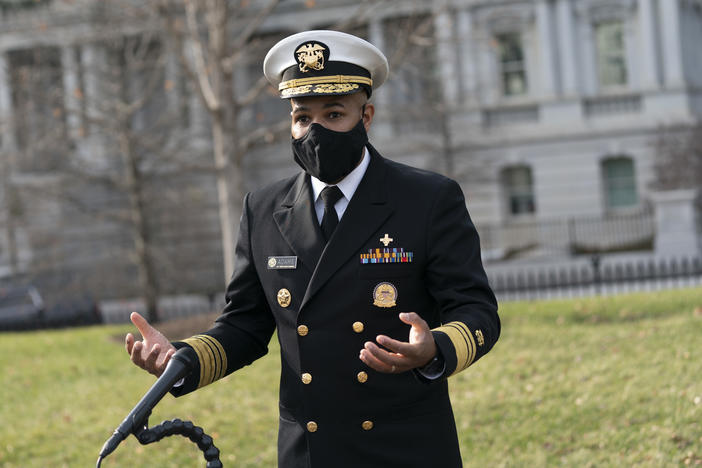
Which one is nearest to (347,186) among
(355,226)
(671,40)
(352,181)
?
(352,181)

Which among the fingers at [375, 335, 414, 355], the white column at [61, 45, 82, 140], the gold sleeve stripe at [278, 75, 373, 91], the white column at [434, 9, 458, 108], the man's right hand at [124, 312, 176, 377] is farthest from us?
the white column at [434, 9, 458, 108]

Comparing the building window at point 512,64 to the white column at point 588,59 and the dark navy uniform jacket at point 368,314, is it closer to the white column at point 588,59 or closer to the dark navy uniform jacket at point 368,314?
the white column at point 588,59

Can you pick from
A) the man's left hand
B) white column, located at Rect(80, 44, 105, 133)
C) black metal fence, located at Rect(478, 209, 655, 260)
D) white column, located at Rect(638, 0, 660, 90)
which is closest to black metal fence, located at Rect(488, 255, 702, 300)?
white column, located at Rect(80, 44, 105, 133)

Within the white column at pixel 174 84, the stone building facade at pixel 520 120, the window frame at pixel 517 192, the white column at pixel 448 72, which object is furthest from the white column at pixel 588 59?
the white column at pixel 174 84

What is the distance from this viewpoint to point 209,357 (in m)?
3.28

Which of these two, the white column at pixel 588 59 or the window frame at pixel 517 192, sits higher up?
the white column at pixel 588 59

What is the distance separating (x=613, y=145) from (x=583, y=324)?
19400 mm

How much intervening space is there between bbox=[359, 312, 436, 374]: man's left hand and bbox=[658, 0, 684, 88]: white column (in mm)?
29606

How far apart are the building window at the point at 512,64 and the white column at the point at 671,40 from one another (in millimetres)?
4576

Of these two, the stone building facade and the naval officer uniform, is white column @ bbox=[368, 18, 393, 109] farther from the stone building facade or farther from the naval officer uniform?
the naval officer uniform

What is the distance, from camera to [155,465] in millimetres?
7668

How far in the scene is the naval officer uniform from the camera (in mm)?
3186

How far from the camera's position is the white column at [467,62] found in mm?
31219

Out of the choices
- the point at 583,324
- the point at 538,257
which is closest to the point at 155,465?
the point at 583,324
